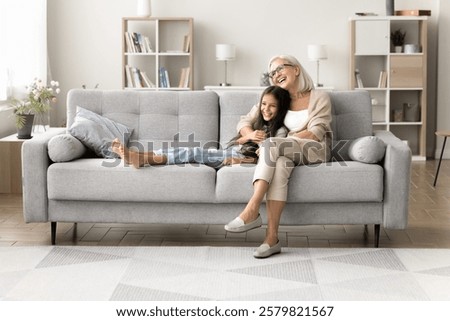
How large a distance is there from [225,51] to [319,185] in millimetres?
4216

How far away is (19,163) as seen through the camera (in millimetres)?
6355

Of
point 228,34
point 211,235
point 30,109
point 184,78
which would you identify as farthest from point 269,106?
point 228,34

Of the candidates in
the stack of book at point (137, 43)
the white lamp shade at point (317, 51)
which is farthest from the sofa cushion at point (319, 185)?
the stack of book at point (137, 43)

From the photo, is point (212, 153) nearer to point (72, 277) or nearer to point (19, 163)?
point (72, 277)

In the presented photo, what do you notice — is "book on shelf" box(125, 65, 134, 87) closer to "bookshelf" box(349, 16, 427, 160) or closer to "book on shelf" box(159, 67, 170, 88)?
"book on shelf" box(159, 67, 170, 88)

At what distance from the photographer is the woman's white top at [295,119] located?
491 centimetres

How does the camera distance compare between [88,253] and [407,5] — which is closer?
[88,253]

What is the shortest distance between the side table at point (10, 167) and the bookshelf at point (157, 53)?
240 cm

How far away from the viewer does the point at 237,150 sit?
4.91 meters

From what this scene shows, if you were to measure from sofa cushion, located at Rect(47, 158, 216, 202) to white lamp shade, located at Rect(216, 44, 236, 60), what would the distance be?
4065 mm

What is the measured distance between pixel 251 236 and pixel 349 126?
3.09 ft

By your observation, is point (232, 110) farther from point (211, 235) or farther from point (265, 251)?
point (265, 251)
